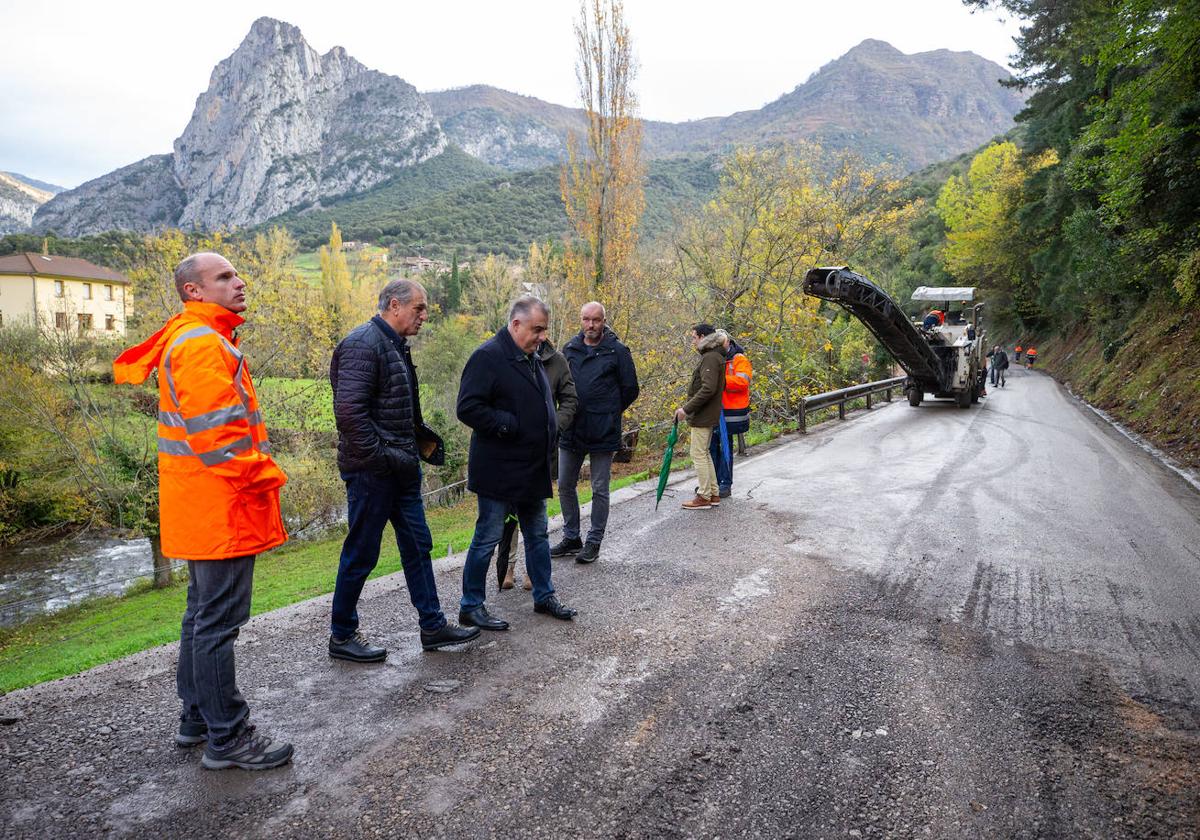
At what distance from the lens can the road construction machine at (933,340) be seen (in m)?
15.0

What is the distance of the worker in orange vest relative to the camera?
8.14m

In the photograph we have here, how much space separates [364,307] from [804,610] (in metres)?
48.6

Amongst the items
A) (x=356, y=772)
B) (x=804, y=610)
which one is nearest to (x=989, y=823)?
(x=804, y=610)

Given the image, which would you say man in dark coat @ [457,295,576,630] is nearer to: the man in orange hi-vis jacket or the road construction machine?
the man in orange hi-vis jacket

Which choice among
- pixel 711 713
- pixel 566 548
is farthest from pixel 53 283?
pixel 711 713

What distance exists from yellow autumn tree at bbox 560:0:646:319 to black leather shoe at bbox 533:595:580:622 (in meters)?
13.9

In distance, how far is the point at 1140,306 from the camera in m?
24.0

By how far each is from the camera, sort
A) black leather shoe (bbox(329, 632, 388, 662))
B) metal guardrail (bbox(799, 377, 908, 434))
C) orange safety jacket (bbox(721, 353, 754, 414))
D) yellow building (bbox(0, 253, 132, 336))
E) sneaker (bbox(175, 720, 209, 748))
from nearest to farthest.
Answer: sneaker (bbox(175, 720, 209, 748)) < black leather shoe (bbox(329, 632, 388, 662)) < orange safety jacket (bbox(721, 353, 754, 414)) < metal guardrail (bbox(799, 377, 908, 434)) < yellow building (bbox(0, 253, 132, 336))

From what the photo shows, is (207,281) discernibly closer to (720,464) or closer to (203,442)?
(203,442)

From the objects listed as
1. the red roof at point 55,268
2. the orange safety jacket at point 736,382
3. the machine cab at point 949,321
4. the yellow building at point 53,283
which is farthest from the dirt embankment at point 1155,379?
the red roof at point 55,268

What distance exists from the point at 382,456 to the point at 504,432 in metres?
0.86

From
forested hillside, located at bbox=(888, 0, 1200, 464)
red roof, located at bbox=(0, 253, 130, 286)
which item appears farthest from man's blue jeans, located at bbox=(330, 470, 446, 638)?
red roof, located at bbox=(0, 253, 130, 286)

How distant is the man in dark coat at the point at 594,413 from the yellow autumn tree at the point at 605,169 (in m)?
12.2

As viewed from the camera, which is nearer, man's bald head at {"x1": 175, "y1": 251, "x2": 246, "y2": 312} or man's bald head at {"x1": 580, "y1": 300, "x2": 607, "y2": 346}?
man's bald head at {"x1": 175, "y1": 251, "x2": 246, "y2": 312}
